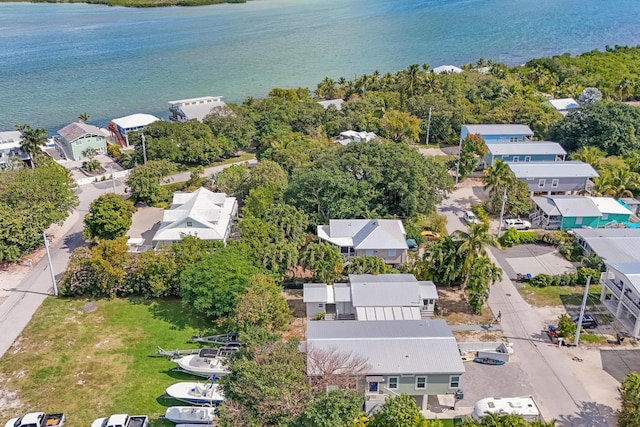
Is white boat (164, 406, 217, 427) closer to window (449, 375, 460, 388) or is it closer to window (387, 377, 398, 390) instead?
window (387, 377, 398, 390)

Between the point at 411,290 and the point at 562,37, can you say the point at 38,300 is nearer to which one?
the point at 411,290

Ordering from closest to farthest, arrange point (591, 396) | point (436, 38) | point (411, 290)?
point (591, 396) → point (411, 290) → point (436, 38)

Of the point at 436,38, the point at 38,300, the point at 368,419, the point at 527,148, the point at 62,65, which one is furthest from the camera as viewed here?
the point at 436,38

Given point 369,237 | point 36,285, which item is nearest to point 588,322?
point 369,237

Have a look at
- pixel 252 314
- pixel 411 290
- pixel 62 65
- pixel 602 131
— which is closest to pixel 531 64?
pixel 602 131

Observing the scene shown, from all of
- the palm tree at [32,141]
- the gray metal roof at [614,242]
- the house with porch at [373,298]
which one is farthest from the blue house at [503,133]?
the palm tree at [32,141]

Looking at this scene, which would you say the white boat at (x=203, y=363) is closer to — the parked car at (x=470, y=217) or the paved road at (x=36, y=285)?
the paved road at (x=36, y=285)

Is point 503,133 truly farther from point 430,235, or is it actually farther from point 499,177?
point 430,235
